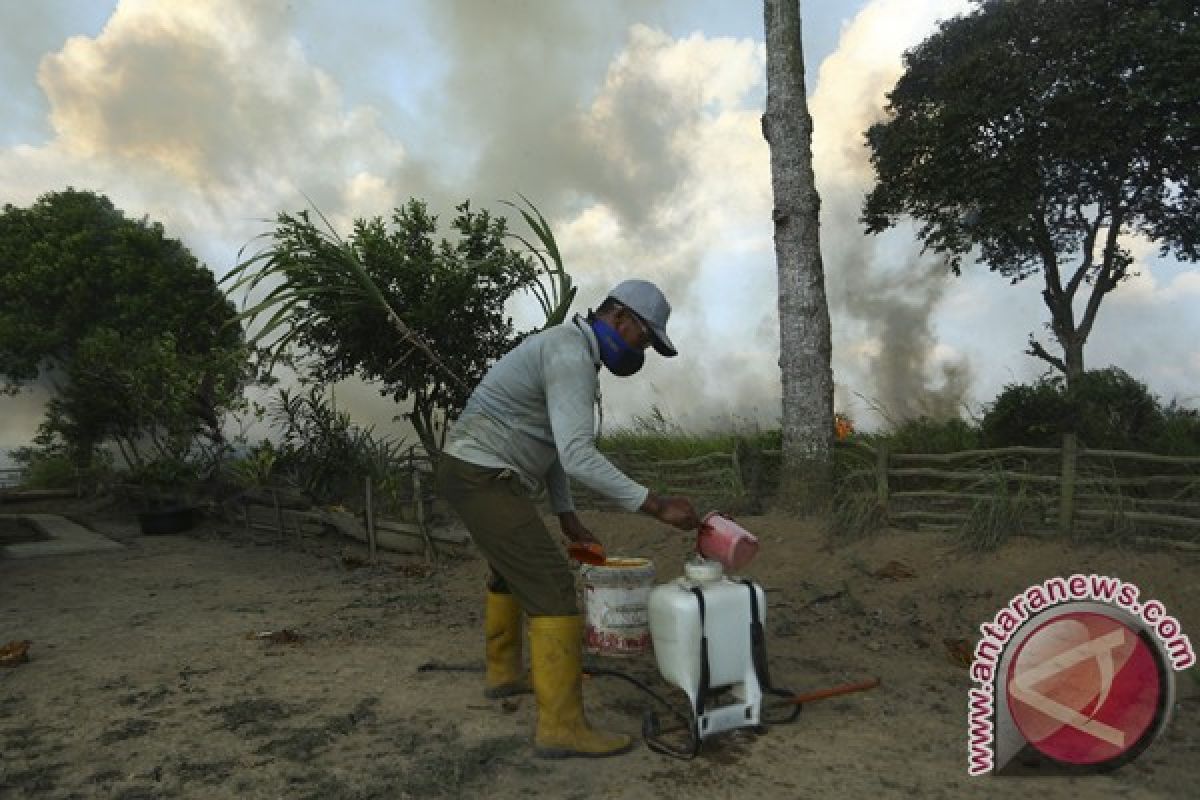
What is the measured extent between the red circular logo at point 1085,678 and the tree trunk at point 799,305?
4.64 m

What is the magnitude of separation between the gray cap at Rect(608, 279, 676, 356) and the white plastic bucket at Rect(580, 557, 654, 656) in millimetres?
1550

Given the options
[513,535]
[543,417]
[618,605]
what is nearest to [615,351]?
[543,417]

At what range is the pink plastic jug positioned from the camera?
3336 millimetres

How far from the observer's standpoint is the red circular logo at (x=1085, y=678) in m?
2.77

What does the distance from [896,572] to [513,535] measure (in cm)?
375

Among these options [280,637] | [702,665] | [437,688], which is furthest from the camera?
[280,637]

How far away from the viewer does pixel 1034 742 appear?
3100 millimetres

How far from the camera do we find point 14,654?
195 inches

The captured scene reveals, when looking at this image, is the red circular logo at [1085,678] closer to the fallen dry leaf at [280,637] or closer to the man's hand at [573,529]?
the man's hand at [573,529]

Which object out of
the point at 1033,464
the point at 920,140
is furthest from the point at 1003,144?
the point at 1033,464

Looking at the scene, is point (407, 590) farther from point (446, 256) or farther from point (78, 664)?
point (446, 256)

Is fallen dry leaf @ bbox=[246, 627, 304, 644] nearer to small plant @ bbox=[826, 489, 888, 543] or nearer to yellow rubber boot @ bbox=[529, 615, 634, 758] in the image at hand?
yellow rubber boot @ bbox=[529, 615, 634, 758]

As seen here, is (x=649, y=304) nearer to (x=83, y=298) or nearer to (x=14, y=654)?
(x=14, y=654)

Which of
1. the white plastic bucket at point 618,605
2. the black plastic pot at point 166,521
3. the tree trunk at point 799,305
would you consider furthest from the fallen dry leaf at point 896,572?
the black plastic pot at point 166,521
